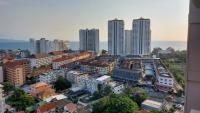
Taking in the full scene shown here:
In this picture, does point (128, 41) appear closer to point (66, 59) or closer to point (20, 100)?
point (66, 59)

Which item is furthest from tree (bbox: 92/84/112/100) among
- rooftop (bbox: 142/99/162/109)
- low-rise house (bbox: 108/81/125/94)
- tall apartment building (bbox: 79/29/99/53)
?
tall apartment building (bbox: 79/29/99/53)

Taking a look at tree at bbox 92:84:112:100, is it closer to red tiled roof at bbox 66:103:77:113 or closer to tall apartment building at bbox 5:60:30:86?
red tiled roof at bbox 66:103:77:113

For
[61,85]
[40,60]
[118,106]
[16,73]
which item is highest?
[40,60]

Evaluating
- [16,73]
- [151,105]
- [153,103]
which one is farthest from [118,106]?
[16,73]

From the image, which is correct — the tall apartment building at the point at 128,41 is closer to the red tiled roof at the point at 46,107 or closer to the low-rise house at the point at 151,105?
the low-rise house at the point at 151,105

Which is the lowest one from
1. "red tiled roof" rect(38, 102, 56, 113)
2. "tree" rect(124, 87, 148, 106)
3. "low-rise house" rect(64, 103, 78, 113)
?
"low-rise house" rect(64, 103, 78, 113)

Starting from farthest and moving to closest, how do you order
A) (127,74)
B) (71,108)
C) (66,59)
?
(66,59)
(127,74)
(71,108)
